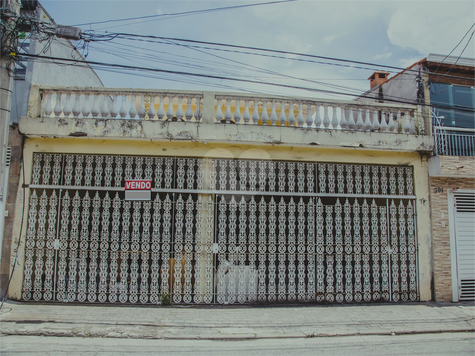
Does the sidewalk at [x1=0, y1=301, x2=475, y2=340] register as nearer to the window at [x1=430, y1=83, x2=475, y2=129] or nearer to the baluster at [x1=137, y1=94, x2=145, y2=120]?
the baluster at [x1=137, y1=94, x2=145, y2=120]

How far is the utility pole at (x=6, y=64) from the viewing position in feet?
19.0

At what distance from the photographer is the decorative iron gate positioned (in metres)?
6.54

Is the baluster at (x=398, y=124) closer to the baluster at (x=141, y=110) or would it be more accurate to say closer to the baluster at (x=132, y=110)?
the baluster at (x=141, y=110)

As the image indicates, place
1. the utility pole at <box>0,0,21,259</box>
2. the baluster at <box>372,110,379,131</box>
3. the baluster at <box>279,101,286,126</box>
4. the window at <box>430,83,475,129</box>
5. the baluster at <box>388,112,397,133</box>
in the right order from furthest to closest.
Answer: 1. the window at <box>430,83,475,129</box>
2. the baluster at <box>388,112,397,133</box>
3. the baluster at <box>372,110,379,131</box>
4. the baluster at <box>279,101,286,126</box>
5. the utility pole at <box>0,0,21,259</box>

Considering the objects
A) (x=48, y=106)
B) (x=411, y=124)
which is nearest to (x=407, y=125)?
(x=411, y=124)

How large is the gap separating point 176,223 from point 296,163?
279 centimetres

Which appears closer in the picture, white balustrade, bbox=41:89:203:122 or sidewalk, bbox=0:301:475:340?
sidewalk, bbox=0:301:475:340

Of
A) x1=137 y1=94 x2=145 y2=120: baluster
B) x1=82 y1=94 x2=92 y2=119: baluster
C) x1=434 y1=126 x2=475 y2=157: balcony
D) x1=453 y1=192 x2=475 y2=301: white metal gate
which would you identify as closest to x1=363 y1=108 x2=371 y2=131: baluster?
x1=434 y1=126 x2=475 y2=157: balcony

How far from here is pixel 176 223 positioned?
6719 millimetres

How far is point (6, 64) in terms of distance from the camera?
236 inches

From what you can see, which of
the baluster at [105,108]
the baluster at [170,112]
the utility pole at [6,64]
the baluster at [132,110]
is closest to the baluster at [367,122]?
the baluster at [170,112]

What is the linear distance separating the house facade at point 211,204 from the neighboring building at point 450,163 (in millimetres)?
373

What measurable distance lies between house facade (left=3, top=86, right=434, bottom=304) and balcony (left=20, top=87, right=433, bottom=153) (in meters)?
0.03

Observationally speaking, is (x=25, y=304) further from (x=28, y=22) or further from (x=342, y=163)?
(x=342, y=163)
